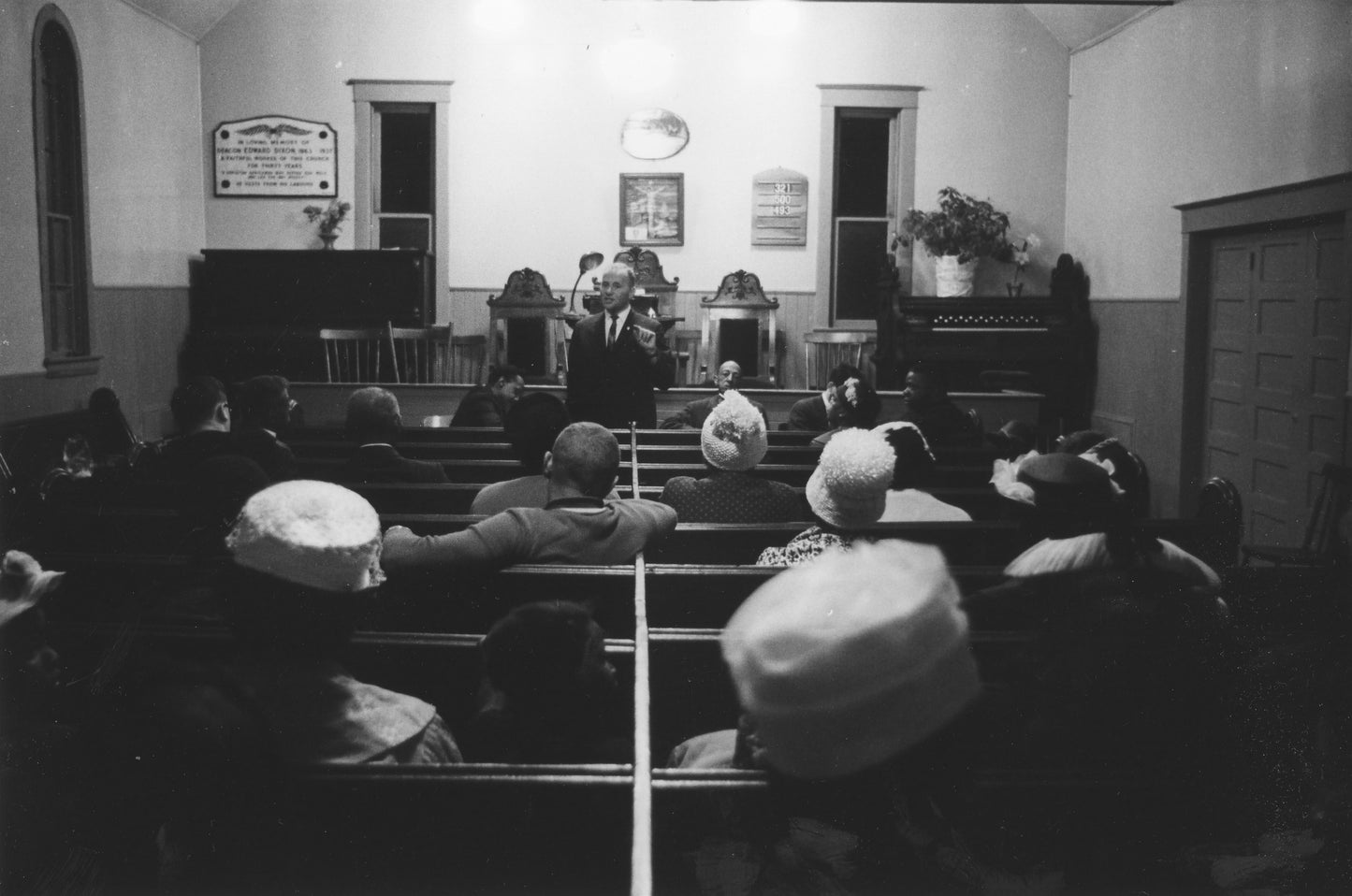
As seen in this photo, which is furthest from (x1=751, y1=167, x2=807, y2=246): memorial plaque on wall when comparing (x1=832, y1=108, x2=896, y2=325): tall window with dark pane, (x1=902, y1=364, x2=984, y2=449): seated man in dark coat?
(x1=902, y1=364, x2=984, y2=449): seated man in dark coat

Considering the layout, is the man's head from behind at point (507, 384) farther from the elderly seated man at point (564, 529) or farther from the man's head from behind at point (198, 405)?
the elderly seated man at point (564, 529)

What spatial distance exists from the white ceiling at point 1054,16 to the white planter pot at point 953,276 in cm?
172

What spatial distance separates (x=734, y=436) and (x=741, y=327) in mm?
5846

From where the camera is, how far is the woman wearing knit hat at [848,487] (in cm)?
229

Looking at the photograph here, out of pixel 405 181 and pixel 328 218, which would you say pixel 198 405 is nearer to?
pixel 328 218

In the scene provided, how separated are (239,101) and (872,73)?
463cm

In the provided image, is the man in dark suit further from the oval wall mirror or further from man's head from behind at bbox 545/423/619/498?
the oval wall mirror

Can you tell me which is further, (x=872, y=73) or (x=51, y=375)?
(x=872, y=73)

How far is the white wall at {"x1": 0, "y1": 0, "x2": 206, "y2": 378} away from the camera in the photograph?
6184 millimetres

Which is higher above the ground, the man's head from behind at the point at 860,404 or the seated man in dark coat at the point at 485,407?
the man's head from behind at the point at 860,404

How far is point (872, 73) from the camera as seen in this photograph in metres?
8.90

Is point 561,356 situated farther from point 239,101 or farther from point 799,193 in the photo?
point 239,101

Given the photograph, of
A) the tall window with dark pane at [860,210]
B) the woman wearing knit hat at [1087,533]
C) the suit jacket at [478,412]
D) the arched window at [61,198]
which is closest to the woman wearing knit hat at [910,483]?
the woman wearing knit hat at [1087,533]

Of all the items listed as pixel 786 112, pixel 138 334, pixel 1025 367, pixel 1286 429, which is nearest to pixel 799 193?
pixel 786 112
